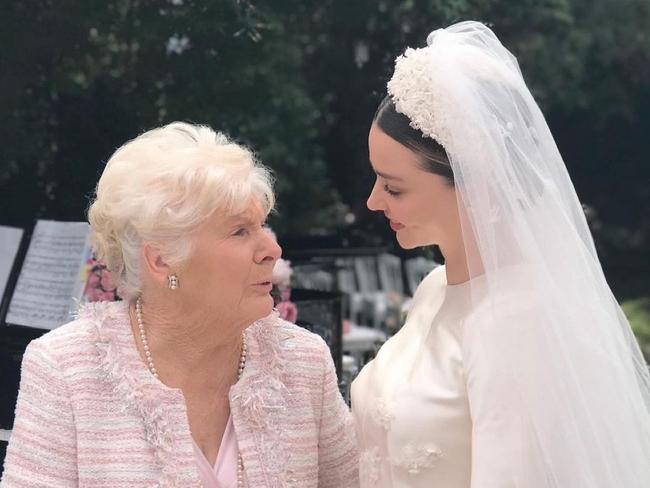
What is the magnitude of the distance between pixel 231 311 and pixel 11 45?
3.11m

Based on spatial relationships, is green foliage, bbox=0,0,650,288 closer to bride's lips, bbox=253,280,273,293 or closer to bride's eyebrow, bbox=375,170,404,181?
bride's eyebrow, bbox=375,170,404,181

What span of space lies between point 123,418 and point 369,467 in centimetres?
57

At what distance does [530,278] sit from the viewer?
6.67ft

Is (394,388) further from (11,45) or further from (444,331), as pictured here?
(11,45)

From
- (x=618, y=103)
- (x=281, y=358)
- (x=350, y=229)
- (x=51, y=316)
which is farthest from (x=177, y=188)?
(x=618, y=103)

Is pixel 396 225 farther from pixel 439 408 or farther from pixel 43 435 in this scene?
pixel 43 435

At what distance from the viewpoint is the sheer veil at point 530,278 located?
197 centimetres

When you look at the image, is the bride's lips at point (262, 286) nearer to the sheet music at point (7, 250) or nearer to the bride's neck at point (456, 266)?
the bride's neck at point (456, 266)

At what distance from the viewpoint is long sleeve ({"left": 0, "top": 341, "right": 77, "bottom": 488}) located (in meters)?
2.01

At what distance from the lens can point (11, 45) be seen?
4.70m

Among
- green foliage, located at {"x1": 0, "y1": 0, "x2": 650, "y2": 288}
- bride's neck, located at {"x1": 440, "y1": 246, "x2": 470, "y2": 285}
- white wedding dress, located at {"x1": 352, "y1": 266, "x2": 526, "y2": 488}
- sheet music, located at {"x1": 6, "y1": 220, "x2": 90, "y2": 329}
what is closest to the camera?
white wedding dress, located at {"x1": 352, "y1": 266, "x2": 526, "y2": 488}

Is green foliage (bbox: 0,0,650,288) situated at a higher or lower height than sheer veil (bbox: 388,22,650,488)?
higher

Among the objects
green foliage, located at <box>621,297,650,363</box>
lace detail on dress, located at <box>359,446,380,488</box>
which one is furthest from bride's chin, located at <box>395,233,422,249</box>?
green foliage, located at <box>621,297,650,363</box>

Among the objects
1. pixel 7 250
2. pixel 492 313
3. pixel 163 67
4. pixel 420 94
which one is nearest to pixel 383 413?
pixel 492 313
